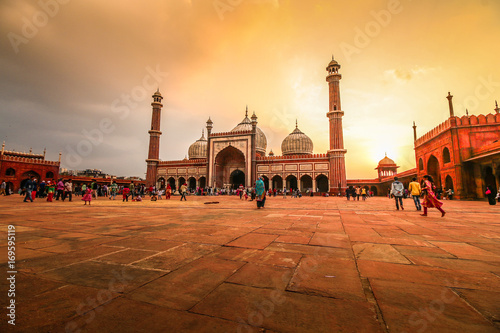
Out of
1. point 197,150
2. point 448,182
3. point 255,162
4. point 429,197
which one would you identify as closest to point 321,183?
point 255,162

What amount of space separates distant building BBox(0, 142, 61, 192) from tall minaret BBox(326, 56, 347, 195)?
37.2 meters

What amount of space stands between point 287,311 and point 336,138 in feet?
88.4

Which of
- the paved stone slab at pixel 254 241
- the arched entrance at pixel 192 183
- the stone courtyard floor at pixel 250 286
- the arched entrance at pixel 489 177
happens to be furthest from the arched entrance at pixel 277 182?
the stone courtyard floor at pixel 250 286

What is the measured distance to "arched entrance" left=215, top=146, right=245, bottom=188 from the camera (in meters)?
30.8

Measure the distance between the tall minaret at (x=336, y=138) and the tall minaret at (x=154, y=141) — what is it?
23.8 m

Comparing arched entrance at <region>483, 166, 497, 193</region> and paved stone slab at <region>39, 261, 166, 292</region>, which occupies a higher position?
arched entrance at <region>483, 166, 497, 193</region>

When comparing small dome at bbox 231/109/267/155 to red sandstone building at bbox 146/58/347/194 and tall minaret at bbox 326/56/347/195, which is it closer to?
red sandstone building at bbox 146/58/347/194

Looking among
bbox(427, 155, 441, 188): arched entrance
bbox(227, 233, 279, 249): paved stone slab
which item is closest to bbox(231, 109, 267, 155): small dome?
bbox(427, 155, 441, 188): arched entrance

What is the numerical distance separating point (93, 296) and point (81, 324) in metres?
0.29

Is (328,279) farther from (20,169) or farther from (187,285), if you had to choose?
(20,169)

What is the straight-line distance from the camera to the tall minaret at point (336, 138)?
25.5 metres

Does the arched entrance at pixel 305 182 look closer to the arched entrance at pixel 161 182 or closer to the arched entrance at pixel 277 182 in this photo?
the arched entrance at pixel 277 182

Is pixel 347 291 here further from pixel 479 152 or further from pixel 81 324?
pixel 479 152

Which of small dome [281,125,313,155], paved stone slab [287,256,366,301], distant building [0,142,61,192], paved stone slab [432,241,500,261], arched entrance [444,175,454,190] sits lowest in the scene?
paved stone slab [432,241,500,261]
